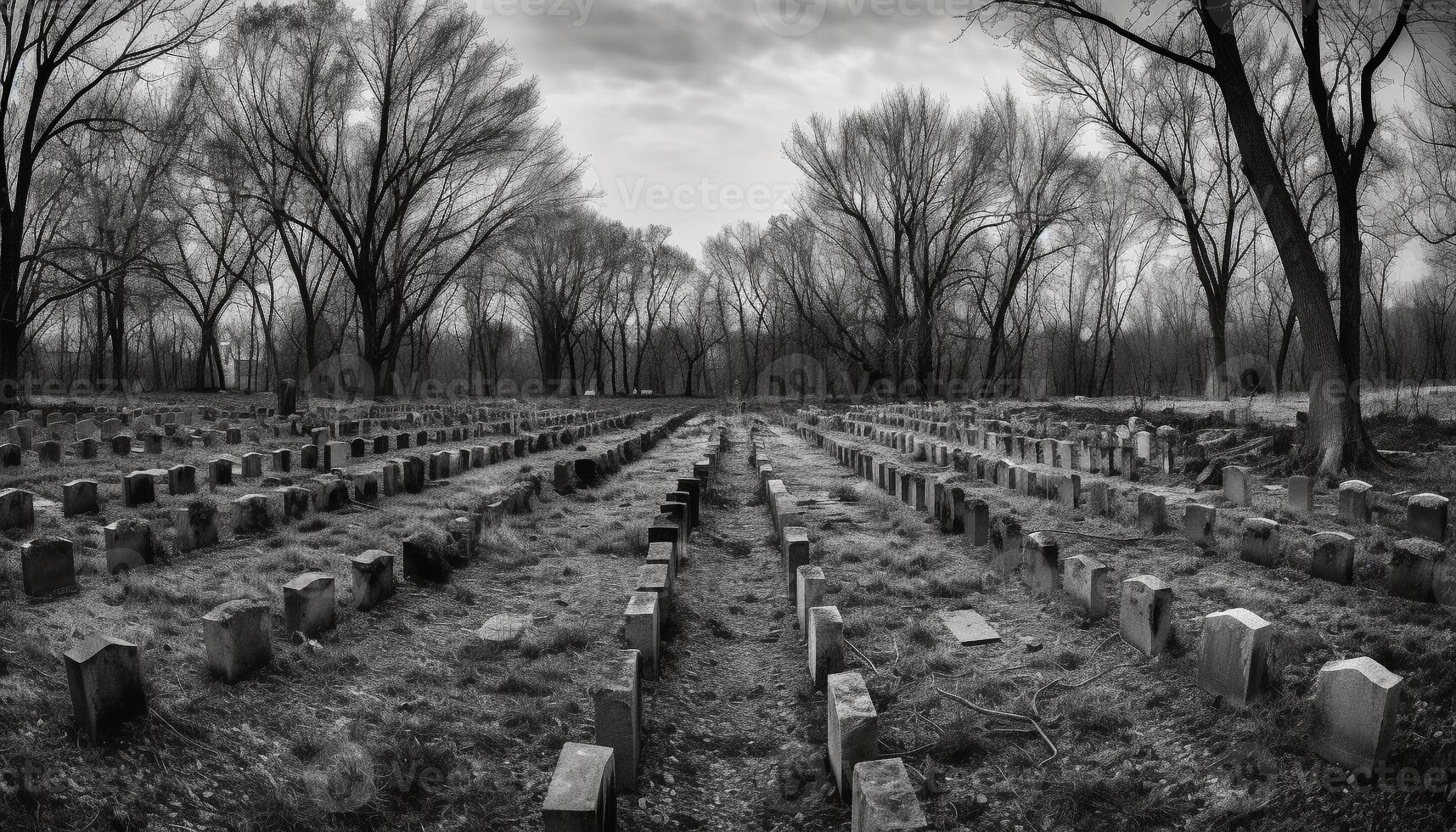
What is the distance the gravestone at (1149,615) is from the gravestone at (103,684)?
341 cm

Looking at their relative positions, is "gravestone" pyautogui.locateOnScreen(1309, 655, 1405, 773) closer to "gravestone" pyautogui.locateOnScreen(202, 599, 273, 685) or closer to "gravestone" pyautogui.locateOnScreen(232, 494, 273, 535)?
"gravestone" pyautogui.locateOnScreen(202, 599, 273, 685)

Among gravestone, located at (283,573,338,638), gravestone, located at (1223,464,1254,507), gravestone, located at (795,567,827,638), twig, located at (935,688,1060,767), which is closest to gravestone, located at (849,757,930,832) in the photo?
twig, located at (935,688,1060,767)

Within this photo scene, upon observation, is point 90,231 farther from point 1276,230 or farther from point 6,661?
point 1276,230

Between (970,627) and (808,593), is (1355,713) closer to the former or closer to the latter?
(970,627)

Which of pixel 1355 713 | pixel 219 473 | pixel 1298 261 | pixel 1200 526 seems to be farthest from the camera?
pixel 1298 261

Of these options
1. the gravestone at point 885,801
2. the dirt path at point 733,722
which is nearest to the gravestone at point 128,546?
the dirt path at point 733,722

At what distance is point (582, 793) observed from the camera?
1965 millimetres

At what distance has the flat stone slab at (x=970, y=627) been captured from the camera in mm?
3455

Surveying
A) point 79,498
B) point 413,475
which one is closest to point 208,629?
point 79,498

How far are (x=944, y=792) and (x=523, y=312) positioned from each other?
47389 millimetres

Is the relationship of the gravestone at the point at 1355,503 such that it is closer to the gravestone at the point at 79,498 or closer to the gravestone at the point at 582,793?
the gravestone at the point at 582,793

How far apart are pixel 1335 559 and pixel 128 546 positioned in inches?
226

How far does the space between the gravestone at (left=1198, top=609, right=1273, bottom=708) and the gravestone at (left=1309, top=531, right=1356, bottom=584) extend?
57.0 inches

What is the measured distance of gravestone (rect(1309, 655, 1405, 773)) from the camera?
6.63 feet
